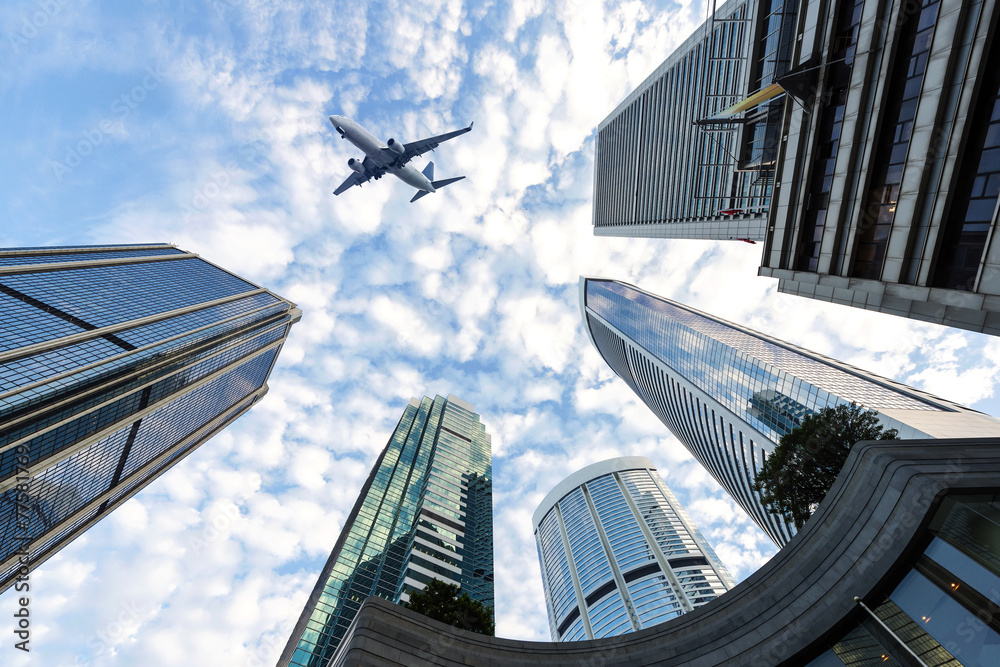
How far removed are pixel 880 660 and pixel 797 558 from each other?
12.1 ft

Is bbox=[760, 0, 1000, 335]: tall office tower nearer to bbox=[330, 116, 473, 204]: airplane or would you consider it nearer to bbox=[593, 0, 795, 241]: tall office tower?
bbox=[593, 0, 795, 241]: tall office tower

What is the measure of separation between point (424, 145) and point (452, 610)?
65089mm

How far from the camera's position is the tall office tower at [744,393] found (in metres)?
50.6

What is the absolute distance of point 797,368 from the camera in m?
60.3

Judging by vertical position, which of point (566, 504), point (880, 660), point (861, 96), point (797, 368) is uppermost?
point (566, 504)

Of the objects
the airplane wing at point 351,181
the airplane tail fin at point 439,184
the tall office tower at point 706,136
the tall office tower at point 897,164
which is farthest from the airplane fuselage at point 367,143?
the tall office tower at point 897,164

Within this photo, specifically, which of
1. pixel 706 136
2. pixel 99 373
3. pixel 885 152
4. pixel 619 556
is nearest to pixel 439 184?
pixel 706 136

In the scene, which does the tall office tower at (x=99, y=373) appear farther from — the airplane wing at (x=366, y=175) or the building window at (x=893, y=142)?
the building window at (x=893, y=142)

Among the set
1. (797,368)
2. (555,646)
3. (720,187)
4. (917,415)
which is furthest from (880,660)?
(797,368)

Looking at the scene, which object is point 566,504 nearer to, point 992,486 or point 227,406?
point 227,406

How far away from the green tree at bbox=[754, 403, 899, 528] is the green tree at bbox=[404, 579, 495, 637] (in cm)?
1857

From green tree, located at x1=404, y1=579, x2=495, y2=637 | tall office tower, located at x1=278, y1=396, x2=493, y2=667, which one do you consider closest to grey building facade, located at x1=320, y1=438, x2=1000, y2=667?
green tree, located at x1=404, y1=579, x2=495, y2=637

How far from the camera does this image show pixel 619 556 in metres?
113

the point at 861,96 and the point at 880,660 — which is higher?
the point at 861,96
